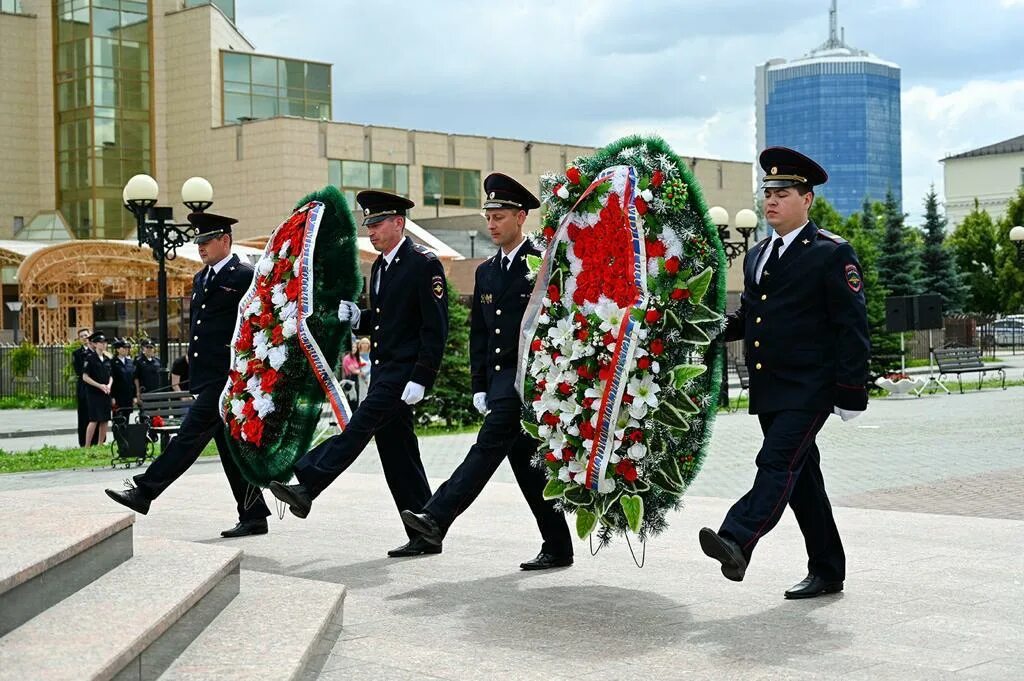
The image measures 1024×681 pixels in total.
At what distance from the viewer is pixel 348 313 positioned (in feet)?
28.8

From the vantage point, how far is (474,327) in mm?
8141

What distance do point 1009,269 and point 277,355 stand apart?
66.1 m

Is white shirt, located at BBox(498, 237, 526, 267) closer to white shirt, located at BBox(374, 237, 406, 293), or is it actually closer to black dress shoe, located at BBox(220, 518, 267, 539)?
white shirt, located at BBox(374, 237, 406, 293)

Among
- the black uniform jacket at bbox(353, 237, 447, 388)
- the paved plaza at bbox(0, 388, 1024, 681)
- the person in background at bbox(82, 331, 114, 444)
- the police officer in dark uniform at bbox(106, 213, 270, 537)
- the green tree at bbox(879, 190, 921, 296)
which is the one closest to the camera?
the paved plaza at bbox(0, 388, 1024, 681)

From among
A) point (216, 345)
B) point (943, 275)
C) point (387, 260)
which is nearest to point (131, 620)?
point (387, 260)

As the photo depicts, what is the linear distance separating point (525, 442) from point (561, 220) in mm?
1276

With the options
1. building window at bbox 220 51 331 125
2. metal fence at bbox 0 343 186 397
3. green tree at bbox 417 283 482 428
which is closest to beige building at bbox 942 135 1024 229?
building window at bbox 220 51 331 125

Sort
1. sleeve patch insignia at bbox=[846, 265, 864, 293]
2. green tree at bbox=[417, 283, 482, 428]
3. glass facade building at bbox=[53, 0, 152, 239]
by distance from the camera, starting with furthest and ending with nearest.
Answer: glass facade building at bbox=[53, 0, 152, 239], green tree at bbox=[417, 283, 482, 428], sleeve patch insignia at bbox=[846, 265, 864, 293]

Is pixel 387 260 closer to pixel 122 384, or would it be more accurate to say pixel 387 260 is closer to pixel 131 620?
pixel 131 620

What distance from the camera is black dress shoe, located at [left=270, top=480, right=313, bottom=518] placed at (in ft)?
25.8

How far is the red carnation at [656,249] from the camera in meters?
6.80

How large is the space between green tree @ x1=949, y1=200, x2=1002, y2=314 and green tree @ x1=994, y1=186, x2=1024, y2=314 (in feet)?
1.86

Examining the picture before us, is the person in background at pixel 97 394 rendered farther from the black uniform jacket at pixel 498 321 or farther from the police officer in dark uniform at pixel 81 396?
the black uniform jacket at pixel 498 321

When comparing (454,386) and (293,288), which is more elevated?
(293,288)
